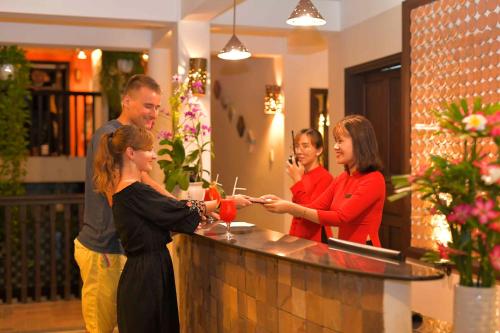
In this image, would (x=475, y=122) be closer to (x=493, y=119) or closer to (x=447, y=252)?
(x=493, y=119)

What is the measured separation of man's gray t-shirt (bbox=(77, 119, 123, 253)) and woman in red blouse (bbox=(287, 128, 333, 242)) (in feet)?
3.30

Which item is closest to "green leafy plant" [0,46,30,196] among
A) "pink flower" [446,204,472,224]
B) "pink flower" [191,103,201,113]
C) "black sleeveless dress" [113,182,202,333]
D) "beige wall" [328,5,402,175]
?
"pink flower" [191,103,201,113]

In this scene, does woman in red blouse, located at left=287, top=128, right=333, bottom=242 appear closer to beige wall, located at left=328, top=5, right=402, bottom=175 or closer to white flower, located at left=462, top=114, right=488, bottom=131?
white flower, located at left=462, top=114, right=488, bottom=131

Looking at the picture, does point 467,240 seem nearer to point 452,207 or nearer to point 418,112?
point 452,207

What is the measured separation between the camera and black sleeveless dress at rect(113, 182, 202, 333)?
3178mm

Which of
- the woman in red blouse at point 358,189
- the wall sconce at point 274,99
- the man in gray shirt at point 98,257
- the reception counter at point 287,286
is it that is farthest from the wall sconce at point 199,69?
the woman in red blouse at point 358,189

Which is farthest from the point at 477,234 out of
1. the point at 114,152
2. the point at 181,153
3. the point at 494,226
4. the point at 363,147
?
the point at 181,153

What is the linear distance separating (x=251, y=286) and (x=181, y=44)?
390cm

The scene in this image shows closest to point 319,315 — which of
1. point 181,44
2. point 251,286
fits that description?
point 251,286

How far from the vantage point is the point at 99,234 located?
3490 millimetres

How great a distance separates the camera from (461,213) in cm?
220

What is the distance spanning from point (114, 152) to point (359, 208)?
111 centimetres

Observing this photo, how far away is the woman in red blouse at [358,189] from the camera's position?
10.9ft

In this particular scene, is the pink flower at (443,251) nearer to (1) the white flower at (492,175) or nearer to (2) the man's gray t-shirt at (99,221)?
(1) the white flower at (492,175)
